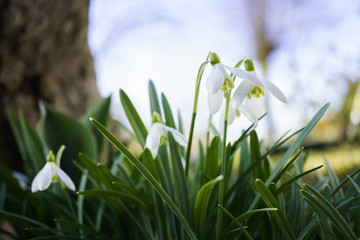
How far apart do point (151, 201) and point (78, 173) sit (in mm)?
503

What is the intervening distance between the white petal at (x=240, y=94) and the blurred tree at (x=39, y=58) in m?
1.45

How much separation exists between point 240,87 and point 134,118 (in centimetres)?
27

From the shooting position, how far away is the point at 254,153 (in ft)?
2.21

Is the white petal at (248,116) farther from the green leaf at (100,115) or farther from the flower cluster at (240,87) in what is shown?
the green leaf at (100,115)

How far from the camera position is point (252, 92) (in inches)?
19.9

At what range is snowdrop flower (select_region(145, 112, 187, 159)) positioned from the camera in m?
0.55

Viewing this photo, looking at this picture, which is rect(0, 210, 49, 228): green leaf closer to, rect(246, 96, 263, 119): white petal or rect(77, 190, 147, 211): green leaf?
rect(77, 190, 147, 211): green leaf

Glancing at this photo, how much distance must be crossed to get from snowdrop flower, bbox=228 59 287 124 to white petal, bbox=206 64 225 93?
2cm

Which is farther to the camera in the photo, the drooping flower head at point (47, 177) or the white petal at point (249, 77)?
the drooping flower head at point (47, 177)

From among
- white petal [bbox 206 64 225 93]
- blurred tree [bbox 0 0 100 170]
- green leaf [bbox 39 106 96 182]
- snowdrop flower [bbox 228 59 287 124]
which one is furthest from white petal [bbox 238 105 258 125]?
blurred tree [bbox 0 0 100 170]

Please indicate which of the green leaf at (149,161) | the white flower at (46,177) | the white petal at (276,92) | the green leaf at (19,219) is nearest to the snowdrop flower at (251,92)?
the white petal at (276,92)

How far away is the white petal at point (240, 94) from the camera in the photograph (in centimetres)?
49

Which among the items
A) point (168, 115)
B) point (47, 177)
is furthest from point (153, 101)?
point (47, 177)

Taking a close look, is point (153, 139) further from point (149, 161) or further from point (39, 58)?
point (39, 58)
